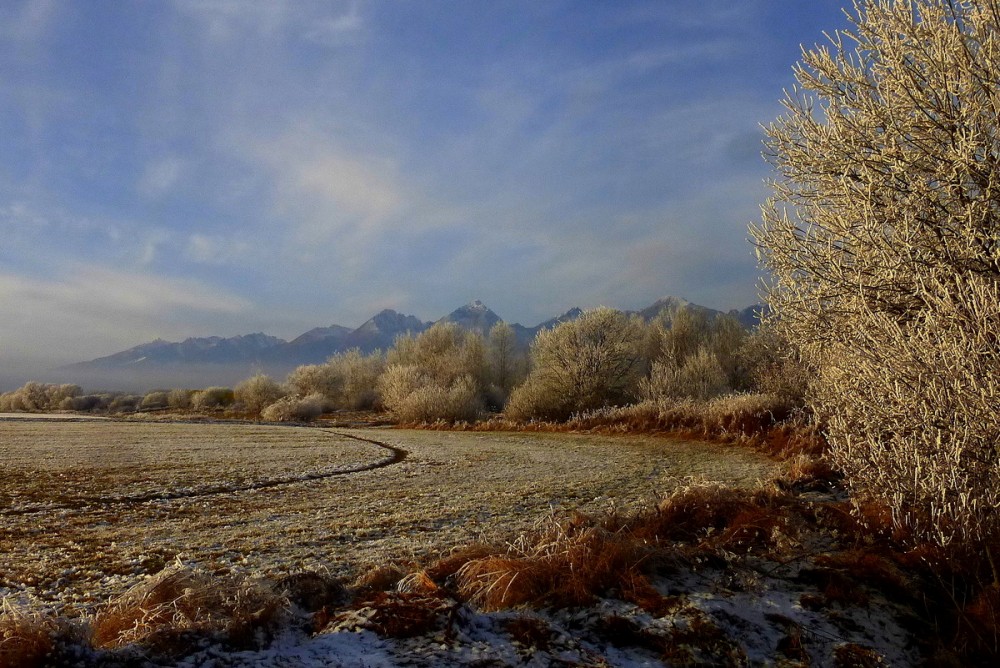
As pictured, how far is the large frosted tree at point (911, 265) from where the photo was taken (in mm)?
4895

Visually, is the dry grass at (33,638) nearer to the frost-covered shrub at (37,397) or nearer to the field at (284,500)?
the field at (284,500)

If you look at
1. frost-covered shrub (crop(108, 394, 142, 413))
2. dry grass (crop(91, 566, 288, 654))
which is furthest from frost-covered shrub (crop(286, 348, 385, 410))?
dry grass (crop(91, 566, 288, 654))

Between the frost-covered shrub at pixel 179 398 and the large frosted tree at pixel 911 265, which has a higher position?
the large frosted tree at pixel 911 265

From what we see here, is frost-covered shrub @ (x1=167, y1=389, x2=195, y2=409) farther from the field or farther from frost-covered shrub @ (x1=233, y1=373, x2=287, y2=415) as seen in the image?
the field

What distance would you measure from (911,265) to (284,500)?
8531mm

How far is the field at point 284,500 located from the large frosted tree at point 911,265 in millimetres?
3071

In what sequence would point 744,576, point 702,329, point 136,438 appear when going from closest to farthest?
point 744,576, point 136,438, point 702,329

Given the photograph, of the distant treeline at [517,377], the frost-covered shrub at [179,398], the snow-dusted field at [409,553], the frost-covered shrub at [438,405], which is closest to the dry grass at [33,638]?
the snow-dusted field at [409,553]

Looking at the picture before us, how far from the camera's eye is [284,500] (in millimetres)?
9078

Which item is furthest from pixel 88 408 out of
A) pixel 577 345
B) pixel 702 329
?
pixel 702 329

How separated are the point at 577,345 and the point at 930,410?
29677mm

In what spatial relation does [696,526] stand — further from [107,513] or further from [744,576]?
[107,513]

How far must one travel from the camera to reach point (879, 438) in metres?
5.72

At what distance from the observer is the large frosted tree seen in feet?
16.1
